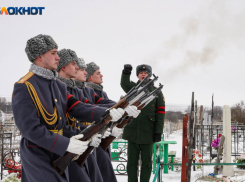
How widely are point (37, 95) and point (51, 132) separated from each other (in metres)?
0.34

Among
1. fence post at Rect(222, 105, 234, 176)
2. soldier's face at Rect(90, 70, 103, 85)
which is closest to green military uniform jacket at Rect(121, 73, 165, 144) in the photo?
soldier's face at Rect(90, 70, 103, 85)

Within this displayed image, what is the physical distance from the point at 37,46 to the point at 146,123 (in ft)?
8.84

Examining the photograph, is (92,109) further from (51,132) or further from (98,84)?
(98,84)

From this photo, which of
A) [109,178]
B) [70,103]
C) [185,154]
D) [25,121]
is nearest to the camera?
[25,121]

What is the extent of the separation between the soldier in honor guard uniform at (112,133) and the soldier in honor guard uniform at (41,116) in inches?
A: 52.6

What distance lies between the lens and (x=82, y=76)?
3871 millimetres

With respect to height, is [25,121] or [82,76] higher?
[82,76]

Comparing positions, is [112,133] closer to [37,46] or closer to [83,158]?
[83,158]

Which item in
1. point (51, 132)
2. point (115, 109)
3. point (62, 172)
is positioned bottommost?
point (62, 172)

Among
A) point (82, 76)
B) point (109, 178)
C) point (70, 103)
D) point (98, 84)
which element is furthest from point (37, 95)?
point (98, 84)

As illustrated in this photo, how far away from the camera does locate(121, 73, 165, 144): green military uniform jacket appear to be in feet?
14.8

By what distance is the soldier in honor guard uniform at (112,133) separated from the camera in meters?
3.67

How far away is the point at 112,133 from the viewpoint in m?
3.69

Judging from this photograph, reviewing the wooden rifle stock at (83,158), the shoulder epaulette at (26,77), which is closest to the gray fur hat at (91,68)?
the wooden rifle stock at (83,158)
